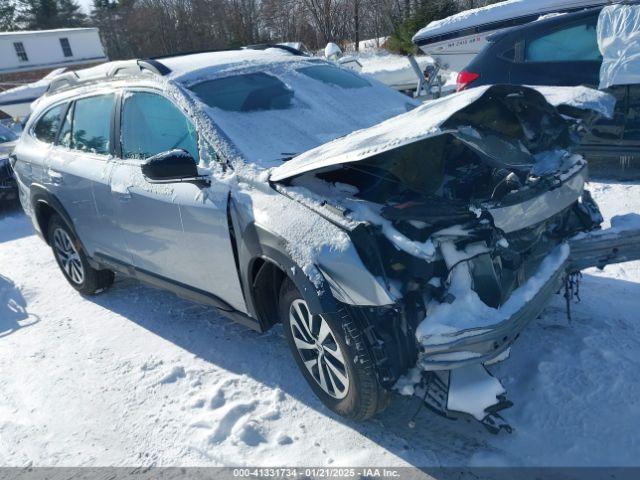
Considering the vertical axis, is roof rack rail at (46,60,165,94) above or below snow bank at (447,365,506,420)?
above

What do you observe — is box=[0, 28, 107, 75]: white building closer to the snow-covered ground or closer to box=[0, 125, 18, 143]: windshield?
box=[0, 125, 18, 143]: windshield

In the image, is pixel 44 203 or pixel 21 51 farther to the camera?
→ pixel 21 51

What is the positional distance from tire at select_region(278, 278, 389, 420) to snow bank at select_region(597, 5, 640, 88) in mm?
4312

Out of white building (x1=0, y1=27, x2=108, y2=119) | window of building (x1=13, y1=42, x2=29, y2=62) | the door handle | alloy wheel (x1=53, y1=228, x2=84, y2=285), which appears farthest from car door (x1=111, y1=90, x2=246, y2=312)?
window of building (x1=13, y1=42, x2=29, y2=62)

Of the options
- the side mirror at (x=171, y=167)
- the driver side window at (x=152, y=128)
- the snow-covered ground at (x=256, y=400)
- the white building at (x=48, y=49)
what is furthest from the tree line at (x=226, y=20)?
the side mirror at (x=171, y=167)

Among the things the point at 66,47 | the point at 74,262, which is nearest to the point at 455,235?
→ the point at 74,262

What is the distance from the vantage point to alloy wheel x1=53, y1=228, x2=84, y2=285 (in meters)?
5.01

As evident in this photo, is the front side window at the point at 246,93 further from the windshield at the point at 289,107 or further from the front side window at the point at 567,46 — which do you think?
the front side window at the point at 567,46

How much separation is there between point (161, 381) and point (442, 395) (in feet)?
6.48

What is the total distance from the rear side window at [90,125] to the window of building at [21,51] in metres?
44.6

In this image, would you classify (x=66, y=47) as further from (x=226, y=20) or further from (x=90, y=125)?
(x=90, y=125)

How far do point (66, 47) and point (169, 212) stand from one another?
4710 cm

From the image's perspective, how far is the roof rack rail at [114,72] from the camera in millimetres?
3778

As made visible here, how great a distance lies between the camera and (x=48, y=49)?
140ft
